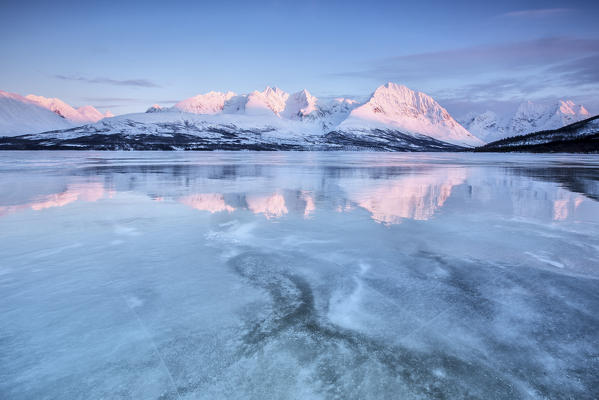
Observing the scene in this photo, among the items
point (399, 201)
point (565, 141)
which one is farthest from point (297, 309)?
point (565, 141)

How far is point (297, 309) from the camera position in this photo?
15.3ft

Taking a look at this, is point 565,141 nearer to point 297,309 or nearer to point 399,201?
point 399,201

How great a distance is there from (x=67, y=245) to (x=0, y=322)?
3.45 metres

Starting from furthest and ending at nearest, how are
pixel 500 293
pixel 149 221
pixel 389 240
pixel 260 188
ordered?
1. pixel 260 188
2. pixel 149 221
3. pixel 389 240
4. pixel 500 293

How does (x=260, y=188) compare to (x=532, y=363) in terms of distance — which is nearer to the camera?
(x=532, y=363)

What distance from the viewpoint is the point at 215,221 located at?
985cm

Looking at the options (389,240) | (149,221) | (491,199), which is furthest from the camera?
(491,199)

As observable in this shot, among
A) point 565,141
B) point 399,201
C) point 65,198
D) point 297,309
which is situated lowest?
point 65,198

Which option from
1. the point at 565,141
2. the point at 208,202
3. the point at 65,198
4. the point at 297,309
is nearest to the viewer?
the point at 297,309

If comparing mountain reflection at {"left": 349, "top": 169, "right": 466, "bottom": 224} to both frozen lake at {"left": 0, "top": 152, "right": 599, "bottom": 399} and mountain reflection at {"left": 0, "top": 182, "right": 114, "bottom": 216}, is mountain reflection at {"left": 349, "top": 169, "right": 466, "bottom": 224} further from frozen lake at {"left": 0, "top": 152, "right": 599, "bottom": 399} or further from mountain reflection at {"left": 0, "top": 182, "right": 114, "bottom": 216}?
mountain reflection at {"left": 0, "top": 182, "right": 114, "bottom": 216}

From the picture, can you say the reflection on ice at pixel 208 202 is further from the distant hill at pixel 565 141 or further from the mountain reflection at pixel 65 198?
the distant hill at pixel 565 141

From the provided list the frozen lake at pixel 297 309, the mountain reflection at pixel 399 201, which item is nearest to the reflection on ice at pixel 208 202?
the frozen lake at pixel 297 309

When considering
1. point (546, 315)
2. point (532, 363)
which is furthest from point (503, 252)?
point (532, 363)

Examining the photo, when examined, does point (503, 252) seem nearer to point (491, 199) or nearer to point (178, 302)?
point (178, 302)
